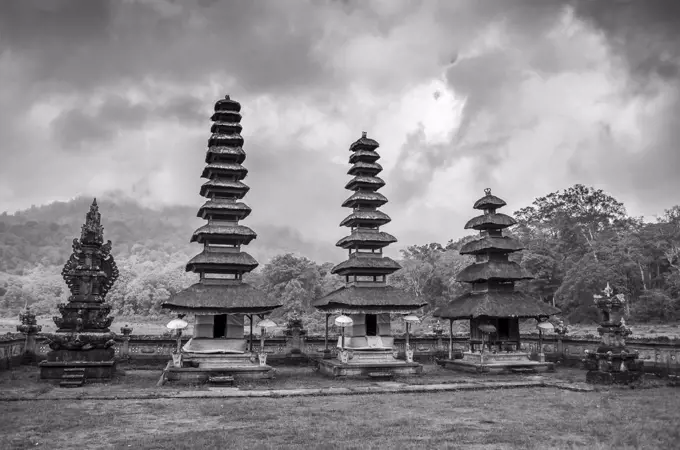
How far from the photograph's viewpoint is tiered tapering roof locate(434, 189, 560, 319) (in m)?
28.4

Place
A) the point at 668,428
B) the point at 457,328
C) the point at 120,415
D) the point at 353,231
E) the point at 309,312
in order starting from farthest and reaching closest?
the point at 309,312
the point at 457,328
the point at 353,231
the point at 120,415
the point at 668,428

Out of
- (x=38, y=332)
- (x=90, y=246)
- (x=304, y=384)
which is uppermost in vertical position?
(x=90, y=246)

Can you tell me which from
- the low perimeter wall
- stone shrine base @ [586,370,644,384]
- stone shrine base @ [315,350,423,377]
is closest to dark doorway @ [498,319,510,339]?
the low perimeter wall

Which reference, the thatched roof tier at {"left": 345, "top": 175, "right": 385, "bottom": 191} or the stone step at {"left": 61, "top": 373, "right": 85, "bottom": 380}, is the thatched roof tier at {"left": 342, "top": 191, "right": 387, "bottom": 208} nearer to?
the thatched roof tier at {"left": 345, "top": 175, "right": 385, "bottom": 191}

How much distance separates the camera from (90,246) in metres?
24.9

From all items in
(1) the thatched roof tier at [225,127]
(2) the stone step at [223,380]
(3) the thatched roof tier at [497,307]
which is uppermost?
(1) the thatched roof tier at [225,127]

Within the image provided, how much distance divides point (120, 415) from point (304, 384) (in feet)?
30.3

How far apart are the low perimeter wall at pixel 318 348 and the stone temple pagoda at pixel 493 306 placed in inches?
120

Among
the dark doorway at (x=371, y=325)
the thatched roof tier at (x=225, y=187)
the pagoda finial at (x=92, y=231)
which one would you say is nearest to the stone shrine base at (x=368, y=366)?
the dark doorway at (x=371, y=325)

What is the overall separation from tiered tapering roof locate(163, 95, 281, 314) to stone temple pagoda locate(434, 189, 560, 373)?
10736mm

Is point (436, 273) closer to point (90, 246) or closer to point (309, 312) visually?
point (309, 312)

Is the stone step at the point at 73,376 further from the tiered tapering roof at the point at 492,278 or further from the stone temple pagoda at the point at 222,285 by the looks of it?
the tiered tapering roof at the point at 492,278

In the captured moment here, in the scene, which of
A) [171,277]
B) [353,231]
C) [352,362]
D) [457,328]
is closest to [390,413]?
[352,362]

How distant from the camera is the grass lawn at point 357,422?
11.9 meters
